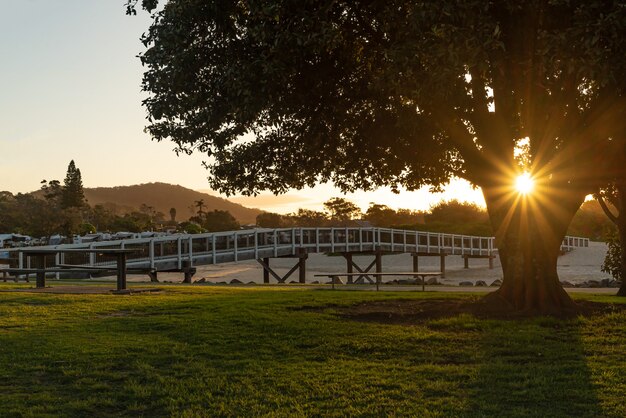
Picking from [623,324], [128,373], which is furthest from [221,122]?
[623,324]

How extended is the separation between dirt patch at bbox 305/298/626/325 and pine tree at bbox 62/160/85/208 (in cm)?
9310

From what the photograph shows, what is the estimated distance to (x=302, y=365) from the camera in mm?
8102

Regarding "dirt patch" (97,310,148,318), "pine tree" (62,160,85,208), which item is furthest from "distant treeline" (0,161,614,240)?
"dirt patch" (97,310,148,318)

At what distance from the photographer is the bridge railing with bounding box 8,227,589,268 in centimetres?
3066

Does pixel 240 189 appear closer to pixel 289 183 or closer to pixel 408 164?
pixel 289 183

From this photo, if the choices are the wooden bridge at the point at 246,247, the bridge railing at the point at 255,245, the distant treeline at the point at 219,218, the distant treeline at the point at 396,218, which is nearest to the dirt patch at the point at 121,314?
the wooden bridge at the point at 246,247

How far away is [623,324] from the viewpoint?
441 inches

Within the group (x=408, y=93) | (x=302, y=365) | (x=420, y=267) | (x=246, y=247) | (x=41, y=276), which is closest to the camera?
(x=302, y=365)

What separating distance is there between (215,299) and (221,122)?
5647 millimetres

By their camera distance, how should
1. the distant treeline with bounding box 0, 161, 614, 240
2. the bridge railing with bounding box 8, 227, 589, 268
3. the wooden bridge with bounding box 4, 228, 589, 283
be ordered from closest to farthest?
the wooden bridge with bounding box 4, 228, 589, 283 < the bridge railing with bounding box 8, 227, 589, 268 < the distant treeline with bounding box 0, 161, 614, 240

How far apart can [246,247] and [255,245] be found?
49cm

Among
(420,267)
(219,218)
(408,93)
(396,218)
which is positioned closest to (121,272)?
(408,93)

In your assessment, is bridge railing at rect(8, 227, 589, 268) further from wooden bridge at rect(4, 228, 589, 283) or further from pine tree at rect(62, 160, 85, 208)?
pine tree at rect(62, 160, 85, 208)

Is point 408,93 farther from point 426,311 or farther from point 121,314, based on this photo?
point 121,314
